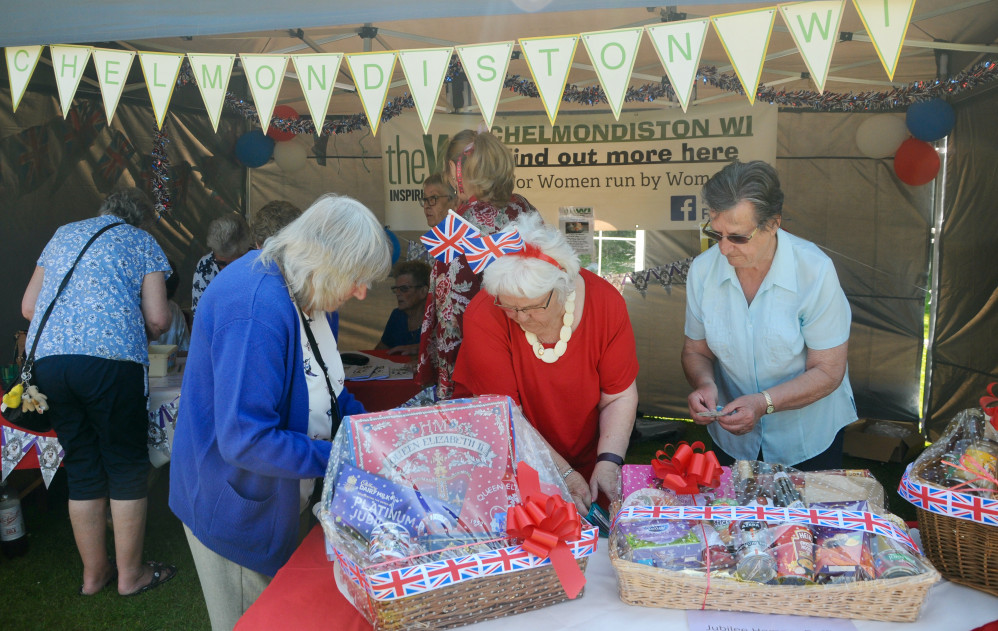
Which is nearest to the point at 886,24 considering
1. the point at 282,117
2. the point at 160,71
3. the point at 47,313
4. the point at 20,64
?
the point at 160,71

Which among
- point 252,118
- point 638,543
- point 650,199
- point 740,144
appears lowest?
point 638,543

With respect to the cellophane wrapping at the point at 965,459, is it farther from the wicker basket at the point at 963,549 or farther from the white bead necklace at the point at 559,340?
the white bead necklace at the point at 559,340

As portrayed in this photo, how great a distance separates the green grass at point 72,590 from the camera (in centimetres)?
299

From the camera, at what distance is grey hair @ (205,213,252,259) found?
4000 millimetres

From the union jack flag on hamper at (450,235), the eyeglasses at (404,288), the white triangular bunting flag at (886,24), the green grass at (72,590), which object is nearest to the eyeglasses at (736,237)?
the white triangular bunting flag at (886,24)

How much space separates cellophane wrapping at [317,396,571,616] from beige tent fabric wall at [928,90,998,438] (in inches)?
153

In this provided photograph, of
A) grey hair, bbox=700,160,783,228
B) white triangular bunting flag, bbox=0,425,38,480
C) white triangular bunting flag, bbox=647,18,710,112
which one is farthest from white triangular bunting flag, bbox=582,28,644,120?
white triangular bunting flag, bbox=0,425,38,480

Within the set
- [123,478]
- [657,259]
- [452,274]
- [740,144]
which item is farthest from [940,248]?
[123,478]

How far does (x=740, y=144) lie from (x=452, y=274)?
3343 millimetres

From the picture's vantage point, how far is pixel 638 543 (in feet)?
4.48

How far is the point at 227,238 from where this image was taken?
401 cm

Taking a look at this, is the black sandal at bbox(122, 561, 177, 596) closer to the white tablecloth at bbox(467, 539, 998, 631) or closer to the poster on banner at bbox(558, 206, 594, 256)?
the white tablecloth at bbox(467, 539, 998, 631)

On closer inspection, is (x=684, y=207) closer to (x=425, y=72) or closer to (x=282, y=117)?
(x=282, y=117)

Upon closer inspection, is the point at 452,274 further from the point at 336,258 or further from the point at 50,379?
the point at 50,379
